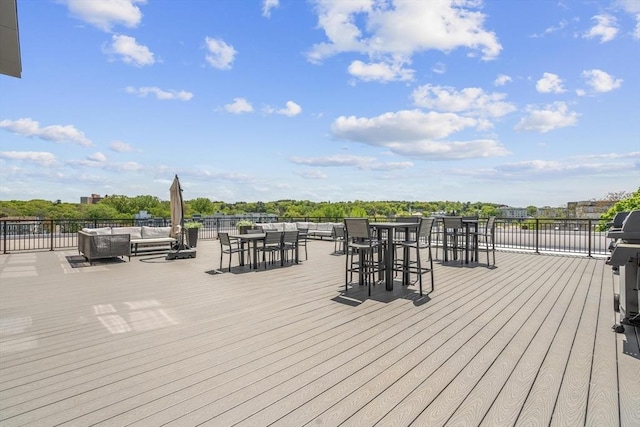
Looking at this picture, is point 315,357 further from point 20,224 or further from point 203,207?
point 203,207

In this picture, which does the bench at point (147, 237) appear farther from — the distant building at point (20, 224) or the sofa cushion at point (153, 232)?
the distant building at point (20, 224)

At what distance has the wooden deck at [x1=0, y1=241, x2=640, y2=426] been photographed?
1709 millimetres

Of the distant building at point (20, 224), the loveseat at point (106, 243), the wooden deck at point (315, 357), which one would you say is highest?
the distant building at point (20, 224)

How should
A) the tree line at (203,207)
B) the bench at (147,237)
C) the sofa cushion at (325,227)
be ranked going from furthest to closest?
1. the tree line at (203,207)
2. the sofa cushion at (325,227)
3. the bench at (147,237)

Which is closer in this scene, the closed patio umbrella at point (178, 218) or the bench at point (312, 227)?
the closed patio umbrella at point (178, 218)

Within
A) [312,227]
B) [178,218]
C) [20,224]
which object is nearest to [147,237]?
[178,218]

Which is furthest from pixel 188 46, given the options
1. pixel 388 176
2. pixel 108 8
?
pixel 388 176

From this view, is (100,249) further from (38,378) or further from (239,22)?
(239,22)

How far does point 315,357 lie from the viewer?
2.38 meters

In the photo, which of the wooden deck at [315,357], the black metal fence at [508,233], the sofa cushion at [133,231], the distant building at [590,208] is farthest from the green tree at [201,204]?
the distant building at [590,208]

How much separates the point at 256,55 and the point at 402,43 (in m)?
5.10

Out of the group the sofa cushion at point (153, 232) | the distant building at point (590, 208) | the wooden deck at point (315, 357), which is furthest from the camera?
the distant building at point (590, 208)

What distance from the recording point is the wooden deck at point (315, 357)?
171 cm

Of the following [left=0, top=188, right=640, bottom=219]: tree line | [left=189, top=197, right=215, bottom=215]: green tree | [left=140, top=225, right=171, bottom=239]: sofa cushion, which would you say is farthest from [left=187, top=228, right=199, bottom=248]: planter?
[left=189, top=197, right=215, bottom=215]: green tree
